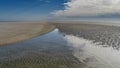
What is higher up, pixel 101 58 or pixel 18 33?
pixel 18 33

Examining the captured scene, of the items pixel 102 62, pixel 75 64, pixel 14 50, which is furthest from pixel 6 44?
pixel 102 62

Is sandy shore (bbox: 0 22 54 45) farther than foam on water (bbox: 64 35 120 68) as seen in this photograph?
Yes

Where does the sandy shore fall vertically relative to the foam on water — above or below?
above

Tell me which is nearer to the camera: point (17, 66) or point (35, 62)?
point (17, 66)

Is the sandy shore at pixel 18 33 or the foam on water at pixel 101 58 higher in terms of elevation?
the sandy shore at pixel 18 33

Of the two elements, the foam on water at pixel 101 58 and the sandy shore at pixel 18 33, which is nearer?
the foam on water at pixel 101 58

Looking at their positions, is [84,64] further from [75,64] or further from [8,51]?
[8,51]

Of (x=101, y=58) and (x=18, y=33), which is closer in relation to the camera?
(x=101, y=58)

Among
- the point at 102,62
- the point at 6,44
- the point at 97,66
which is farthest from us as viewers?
the point at 6,44

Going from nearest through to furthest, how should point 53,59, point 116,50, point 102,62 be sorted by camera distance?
point 102,62
point 53,59
point 116,50

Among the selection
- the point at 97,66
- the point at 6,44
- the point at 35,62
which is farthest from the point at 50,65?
the point at 6,44

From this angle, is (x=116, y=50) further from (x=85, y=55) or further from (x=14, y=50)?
(x=14, y=50)
